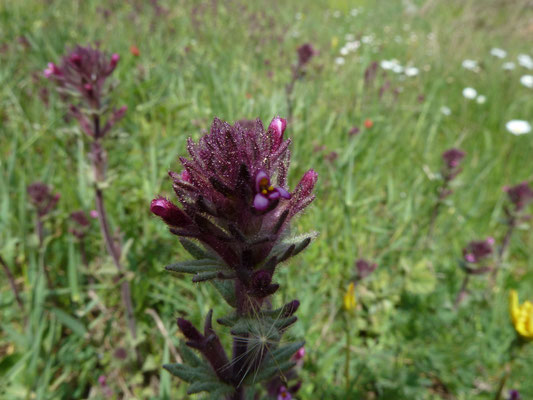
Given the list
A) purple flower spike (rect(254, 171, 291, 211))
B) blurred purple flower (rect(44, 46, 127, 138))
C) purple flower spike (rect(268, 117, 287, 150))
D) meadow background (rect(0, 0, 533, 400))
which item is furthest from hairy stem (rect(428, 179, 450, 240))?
blurred purple flower (rect(44, 46, 127, 138))

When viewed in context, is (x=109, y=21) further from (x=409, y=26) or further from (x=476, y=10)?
(x=476, y=10)

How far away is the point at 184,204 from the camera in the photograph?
1101 millimetres

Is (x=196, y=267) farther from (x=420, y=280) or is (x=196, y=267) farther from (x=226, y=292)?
(x=420, y=280)

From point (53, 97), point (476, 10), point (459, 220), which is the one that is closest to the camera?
point (459, 220)

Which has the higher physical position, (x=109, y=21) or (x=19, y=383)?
(x=109, y=21)

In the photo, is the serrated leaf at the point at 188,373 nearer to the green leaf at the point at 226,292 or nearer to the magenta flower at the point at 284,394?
the green leaf at the point at 226,292

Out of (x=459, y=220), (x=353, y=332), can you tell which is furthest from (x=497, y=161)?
(x=353, y=332)

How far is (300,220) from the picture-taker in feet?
10.0

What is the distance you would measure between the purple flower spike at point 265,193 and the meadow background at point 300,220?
629 millimetres

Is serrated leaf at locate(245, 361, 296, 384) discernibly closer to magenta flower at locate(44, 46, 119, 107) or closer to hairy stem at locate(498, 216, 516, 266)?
magenta flower at locate(44, 46, 119, 107)

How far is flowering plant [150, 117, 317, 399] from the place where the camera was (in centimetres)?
107

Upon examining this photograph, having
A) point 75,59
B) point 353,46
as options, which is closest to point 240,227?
point 75,59

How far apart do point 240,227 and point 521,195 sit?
283 centimetres

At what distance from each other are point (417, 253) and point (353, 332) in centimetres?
105
